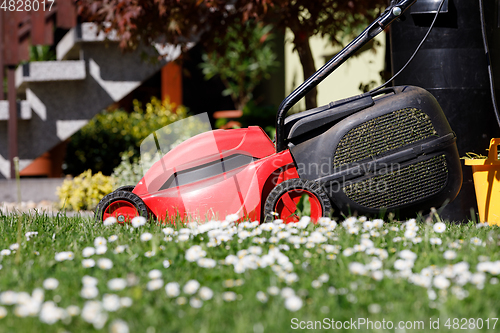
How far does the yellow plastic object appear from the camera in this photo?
250 cm

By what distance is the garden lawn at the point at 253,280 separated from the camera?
1.35 m

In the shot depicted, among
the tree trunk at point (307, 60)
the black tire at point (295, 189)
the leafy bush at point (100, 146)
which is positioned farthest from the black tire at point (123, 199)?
the leafy bush at point (100, 146)

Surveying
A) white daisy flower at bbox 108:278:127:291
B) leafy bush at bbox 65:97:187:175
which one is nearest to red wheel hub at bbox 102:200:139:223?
white daisy flower at bbox 108:278:127:291

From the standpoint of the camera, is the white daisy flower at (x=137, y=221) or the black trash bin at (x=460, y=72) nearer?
the white daisy flower at (x=137, y=221)

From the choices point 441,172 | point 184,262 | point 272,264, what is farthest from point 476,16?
point 184,262

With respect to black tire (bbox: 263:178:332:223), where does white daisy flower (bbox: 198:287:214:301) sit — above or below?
below

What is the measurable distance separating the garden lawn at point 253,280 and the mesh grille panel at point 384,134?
0.36 m

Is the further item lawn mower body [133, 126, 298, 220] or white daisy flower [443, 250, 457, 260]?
lawn mower body [133, 126, 298, 220]

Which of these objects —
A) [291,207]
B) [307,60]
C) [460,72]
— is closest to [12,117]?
[307,60]

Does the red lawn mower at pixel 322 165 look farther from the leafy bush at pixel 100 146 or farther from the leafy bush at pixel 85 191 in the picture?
the leafy bush at pixel 100 146

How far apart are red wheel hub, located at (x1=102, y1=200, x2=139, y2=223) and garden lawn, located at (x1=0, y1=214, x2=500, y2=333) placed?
8.6 inches

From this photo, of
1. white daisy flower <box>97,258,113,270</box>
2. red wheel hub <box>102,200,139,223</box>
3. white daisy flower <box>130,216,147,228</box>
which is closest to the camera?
white daisy flower <box>97,258,113,270</box>

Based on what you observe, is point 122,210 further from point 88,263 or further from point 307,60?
point 307,60

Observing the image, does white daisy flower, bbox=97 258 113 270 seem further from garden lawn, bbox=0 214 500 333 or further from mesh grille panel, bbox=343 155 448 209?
mesh grille panel, bbox=343 155 448 209
